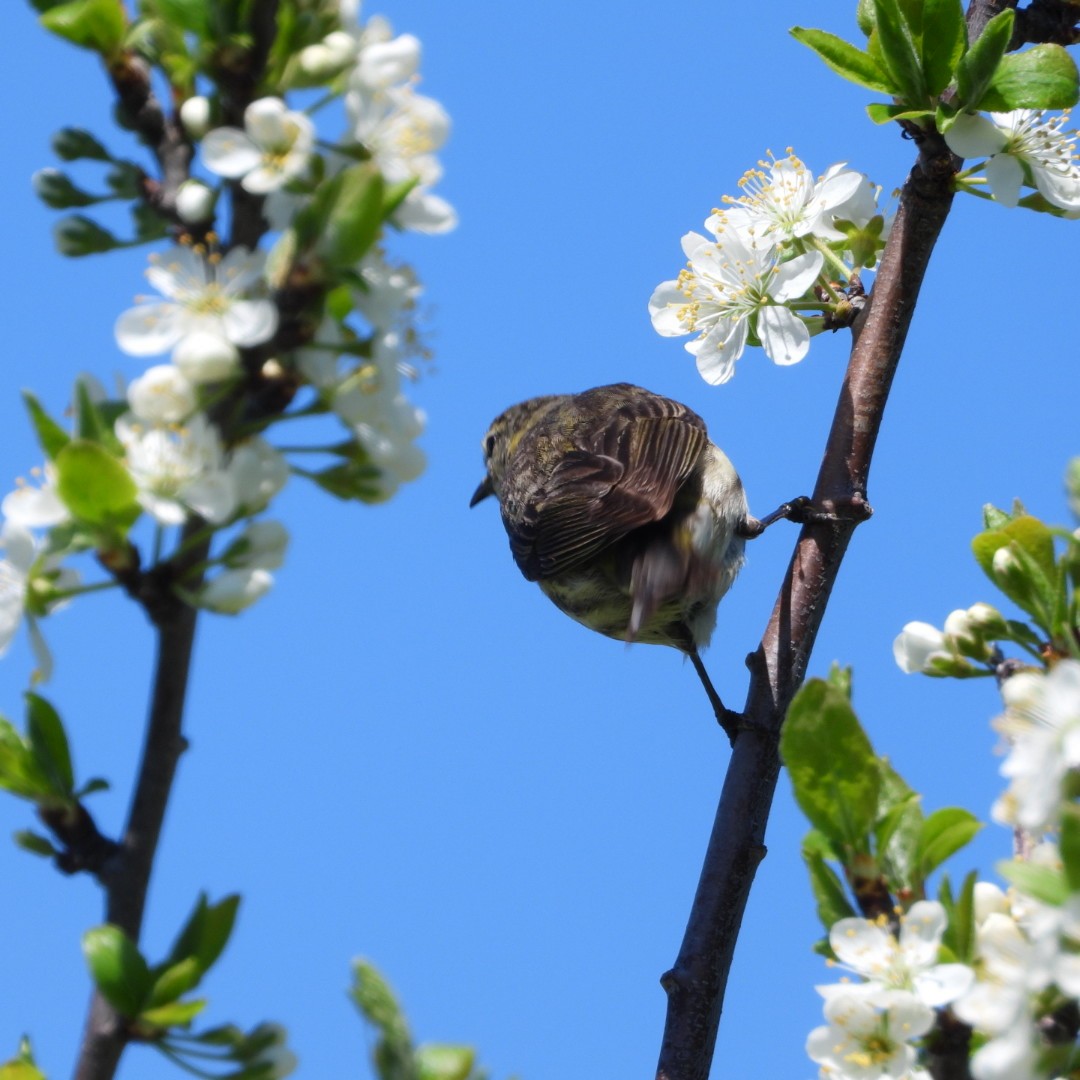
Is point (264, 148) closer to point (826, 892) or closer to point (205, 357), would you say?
point (205, 357)

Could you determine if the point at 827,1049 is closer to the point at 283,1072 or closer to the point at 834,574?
the point at 283,1072

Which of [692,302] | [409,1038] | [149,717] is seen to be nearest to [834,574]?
[692,302]

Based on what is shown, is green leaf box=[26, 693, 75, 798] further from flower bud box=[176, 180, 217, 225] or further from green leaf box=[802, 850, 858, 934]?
green leaf box=[802, 850, 858, 934]

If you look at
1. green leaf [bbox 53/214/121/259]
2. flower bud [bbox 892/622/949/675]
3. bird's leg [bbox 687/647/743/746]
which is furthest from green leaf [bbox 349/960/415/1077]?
bird's leg [bbox 687/647/743/746]

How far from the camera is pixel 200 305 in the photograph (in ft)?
5.37

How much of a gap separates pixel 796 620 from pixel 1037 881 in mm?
1975

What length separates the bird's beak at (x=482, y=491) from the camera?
8.60 metres

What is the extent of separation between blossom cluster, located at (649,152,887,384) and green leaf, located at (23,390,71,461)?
93.6 inches

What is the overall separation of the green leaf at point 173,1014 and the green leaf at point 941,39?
2.41 m

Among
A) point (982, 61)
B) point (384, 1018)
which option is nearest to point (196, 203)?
point (384, 1018)

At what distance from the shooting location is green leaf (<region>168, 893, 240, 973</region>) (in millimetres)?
1669

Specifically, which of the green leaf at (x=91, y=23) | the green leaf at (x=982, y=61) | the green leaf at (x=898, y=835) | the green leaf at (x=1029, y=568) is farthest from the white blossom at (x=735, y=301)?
the green leaf at (x=91, y=23)

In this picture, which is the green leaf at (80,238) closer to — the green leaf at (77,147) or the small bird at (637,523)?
the green leaf at (77,147)

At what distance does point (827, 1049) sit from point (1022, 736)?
23.8 inches
